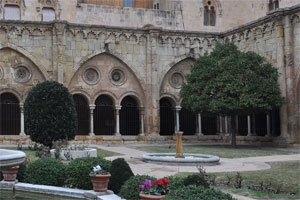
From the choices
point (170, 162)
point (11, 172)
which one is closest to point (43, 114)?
point (170, 162)

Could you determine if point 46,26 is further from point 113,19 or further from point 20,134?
point 113,19

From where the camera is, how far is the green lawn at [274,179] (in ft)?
33.3

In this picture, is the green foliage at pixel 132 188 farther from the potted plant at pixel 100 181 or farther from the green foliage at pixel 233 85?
the green foliage at pixel 233 85

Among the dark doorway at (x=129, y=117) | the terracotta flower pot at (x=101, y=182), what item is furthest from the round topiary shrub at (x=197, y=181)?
the dark doorway at (x=129, y=117)

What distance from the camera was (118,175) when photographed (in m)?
9.88

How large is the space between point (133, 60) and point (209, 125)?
6952 mm

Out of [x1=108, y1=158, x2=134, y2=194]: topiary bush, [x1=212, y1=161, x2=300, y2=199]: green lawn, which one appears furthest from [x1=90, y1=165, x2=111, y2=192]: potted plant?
[x1=212, y1=161, x2=300, y2=199]: green lawn

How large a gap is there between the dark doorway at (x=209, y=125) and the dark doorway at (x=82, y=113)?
7.86m

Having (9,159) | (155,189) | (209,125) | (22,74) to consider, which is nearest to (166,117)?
(209,125)

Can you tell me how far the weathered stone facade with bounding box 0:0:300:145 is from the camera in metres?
24.7

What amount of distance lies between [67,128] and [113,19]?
58.0ft

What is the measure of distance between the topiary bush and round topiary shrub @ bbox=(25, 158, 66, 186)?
1802 millimetres

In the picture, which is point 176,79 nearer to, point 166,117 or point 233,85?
point 166,117

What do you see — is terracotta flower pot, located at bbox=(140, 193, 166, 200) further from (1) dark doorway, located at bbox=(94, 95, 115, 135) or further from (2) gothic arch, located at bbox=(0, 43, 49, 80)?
(1) dark doorway, located at bbox=(94, 95, 115, 135)
